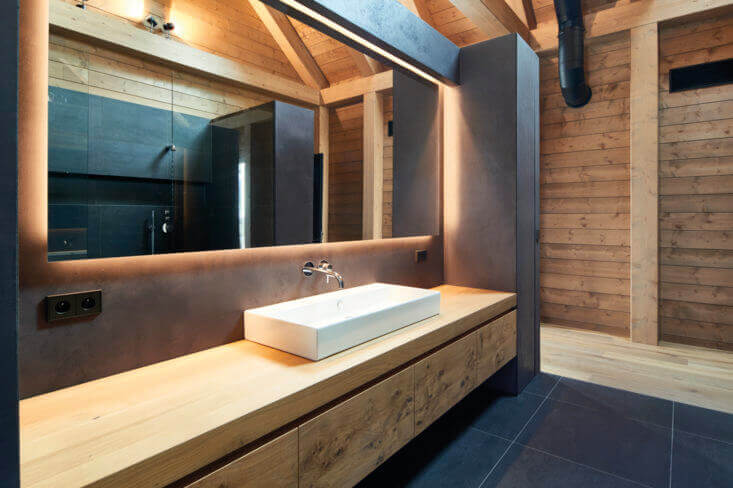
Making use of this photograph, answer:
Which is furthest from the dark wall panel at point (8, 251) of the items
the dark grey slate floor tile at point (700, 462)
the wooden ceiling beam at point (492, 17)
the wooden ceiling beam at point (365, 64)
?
the wooden ceiling beam at point (492, 17)

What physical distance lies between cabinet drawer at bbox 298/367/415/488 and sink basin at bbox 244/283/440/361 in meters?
0.20

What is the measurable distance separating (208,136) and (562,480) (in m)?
2.12

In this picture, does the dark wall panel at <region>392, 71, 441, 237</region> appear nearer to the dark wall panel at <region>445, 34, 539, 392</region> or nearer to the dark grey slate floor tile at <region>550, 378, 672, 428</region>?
the dark wall panel at <region>445, 34, 539, 392</region>

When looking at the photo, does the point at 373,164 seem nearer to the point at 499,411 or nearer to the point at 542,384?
the point at 499,411

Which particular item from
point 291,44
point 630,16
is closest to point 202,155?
point 291,44

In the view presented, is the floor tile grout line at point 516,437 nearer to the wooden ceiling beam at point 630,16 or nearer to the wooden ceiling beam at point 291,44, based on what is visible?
the wooden ceiling beam at point 291,44

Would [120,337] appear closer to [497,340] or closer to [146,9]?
[146,9]

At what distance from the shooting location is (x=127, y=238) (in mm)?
1366

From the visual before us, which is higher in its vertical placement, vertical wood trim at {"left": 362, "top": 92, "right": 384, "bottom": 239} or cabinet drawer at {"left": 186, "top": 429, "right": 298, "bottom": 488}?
vertical wood trim at {"left": 362, "top": 92, "right": 384, "bottom": 239}

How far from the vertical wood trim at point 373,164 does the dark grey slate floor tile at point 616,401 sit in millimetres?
1679

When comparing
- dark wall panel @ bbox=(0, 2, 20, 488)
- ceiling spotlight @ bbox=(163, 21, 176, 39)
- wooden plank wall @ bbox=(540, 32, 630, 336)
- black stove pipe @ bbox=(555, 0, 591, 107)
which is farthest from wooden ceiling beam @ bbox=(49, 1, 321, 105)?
wooden plank wall @ bbox=(540, 32, 630, 336)

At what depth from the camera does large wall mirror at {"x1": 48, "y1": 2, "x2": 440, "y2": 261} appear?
1.26 meters

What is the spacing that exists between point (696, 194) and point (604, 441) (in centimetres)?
263

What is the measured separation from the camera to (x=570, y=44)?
3.71 meters
